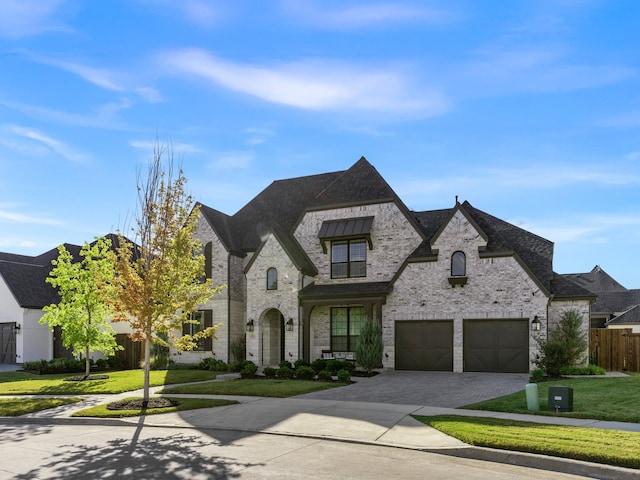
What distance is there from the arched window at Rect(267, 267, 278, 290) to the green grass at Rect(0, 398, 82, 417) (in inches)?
515

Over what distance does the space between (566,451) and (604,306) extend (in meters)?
48.8

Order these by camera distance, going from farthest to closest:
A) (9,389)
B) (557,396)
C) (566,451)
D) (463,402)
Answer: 1. (9,389)
2. (463,402)
3. (557,396)
4. (566,451)

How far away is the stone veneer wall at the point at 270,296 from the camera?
2852cm

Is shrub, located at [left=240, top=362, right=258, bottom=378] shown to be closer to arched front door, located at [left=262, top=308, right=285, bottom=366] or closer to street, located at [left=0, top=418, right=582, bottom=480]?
arched front door, located at [left=262, top=308, right=285, bottom=366]

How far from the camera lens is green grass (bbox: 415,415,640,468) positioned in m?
8.99

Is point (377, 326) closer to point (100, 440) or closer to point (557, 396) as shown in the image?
point (557, 396)

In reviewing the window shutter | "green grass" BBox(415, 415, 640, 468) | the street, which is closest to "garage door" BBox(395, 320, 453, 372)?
the window shutter

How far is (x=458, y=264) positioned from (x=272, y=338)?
36.5ft

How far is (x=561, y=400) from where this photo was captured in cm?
1371

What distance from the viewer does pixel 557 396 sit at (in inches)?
543

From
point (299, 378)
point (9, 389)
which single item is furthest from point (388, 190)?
point (9, 389)

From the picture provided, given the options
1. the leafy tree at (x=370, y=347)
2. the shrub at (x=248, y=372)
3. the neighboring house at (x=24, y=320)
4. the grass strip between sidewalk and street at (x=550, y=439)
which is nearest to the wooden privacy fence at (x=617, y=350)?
the leafy tree at (x=370, y=347)

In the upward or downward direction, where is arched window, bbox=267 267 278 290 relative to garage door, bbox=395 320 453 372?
upward

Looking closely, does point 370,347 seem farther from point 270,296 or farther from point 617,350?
point 617,350
